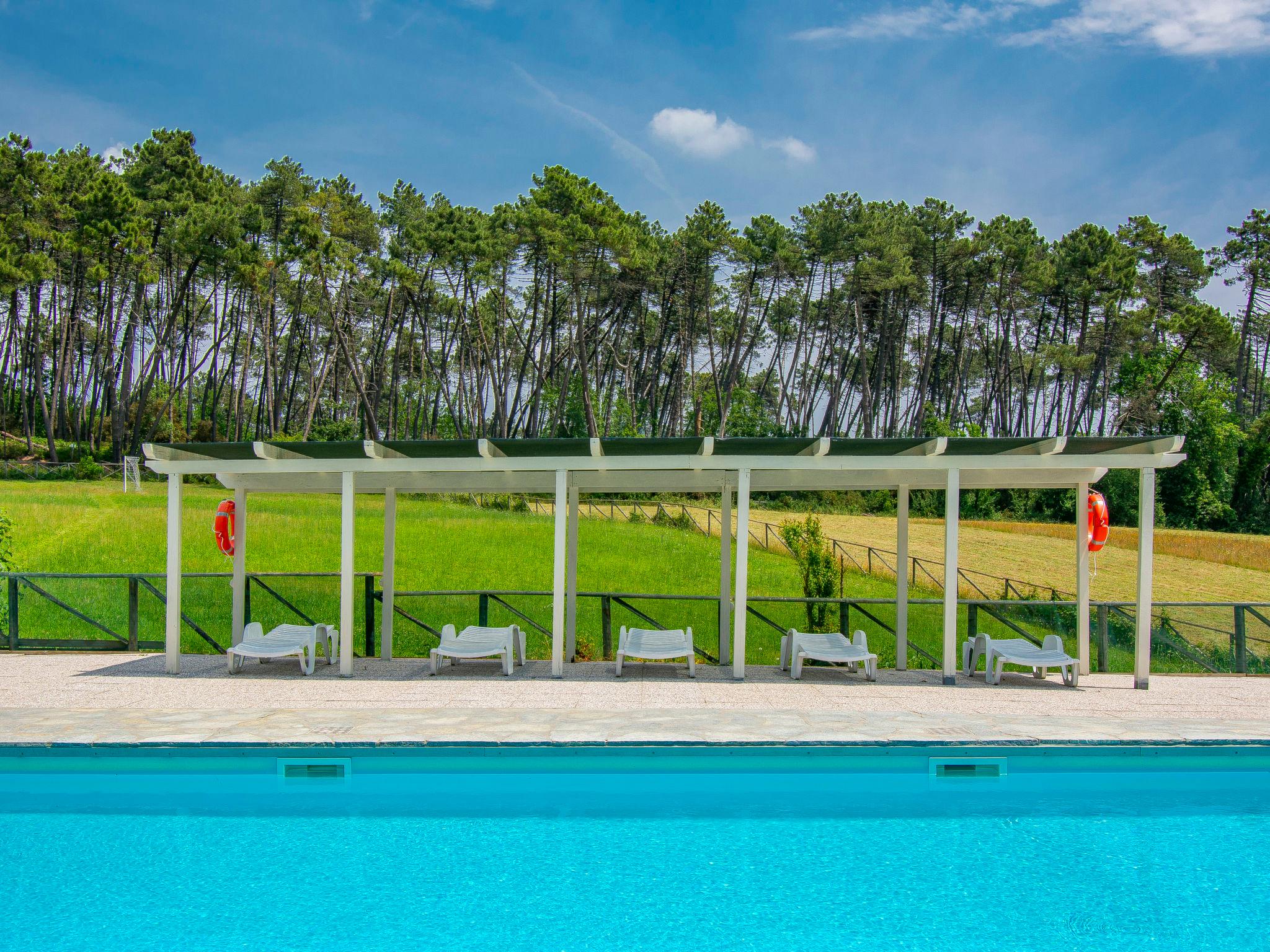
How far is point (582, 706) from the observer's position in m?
7.52

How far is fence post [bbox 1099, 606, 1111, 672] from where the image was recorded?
10.6 m

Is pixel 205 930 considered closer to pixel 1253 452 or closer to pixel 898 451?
pixel 898 451

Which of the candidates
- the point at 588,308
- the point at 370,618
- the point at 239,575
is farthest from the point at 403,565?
the point at 588,308

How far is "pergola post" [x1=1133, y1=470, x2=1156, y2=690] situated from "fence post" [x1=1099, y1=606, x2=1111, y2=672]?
4.55 ft

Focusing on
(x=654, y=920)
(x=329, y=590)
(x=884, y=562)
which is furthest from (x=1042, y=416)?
(x=654, y=920)

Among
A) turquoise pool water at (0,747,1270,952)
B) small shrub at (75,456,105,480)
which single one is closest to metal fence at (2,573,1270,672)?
turquoise pool water at (0,747,1270,952)

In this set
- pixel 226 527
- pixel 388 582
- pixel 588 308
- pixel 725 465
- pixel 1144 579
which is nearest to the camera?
pixel 1144 579

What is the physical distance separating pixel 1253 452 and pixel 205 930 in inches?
1605

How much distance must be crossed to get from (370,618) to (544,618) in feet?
12.6

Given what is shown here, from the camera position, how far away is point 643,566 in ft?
65.8

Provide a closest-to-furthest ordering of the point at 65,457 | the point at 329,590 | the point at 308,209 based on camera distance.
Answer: the point at 329,590
the point at 308,209
the point at 65,457

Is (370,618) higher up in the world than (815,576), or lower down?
lower down

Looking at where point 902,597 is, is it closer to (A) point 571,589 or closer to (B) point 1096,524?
(B) point 1096,524

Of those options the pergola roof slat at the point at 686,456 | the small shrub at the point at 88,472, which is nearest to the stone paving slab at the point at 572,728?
the pergola roof slat at the point at 686,456
